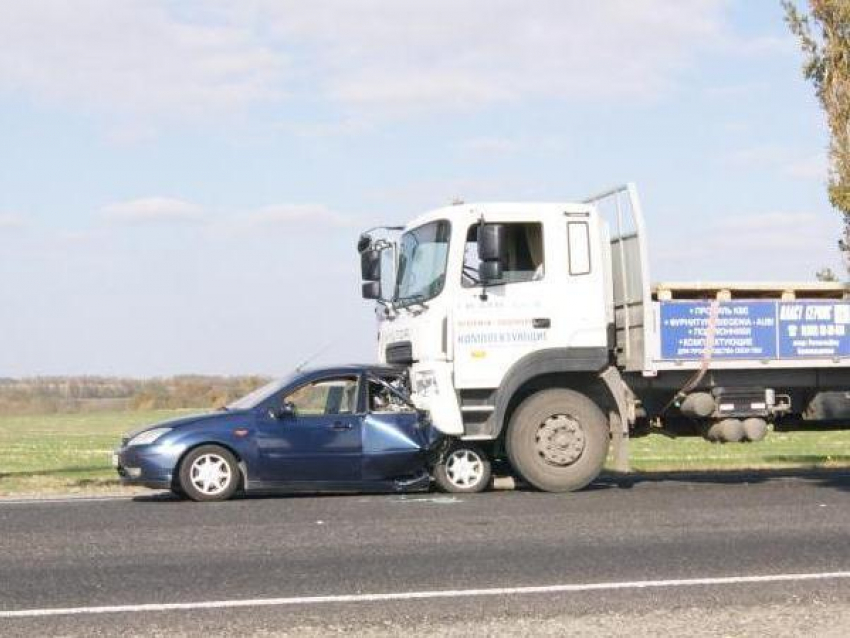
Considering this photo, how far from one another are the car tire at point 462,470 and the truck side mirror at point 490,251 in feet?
6.55

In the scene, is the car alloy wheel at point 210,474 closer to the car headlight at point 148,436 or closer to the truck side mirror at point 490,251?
the car headlight at point 148,436

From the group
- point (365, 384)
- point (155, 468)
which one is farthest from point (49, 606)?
point (365, 384)

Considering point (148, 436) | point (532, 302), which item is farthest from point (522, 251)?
point (148, 436)

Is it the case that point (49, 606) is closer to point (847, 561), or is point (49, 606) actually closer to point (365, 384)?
point (847, 561)

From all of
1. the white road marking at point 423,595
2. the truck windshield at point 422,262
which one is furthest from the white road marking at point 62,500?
the white road marking at point 423,595

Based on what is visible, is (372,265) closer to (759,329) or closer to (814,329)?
(759,329)

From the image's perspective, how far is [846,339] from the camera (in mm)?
15695

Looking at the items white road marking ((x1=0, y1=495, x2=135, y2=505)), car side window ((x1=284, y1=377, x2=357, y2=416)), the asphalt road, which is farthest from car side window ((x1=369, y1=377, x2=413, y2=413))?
white road marking ((x1=0, y1=495, x2=135, y2=505))

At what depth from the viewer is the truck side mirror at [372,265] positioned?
639 inches

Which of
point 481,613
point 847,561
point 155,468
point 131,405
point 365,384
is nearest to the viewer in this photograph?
point 481,613

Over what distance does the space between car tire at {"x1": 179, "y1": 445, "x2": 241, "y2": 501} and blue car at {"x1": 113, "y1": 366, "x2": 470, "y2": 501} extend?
0.03ft

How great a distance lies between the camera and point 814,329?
15570 mm

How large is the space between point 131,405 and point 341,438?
58.9 m

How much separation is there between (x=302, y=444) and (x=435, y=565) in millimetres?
5651
